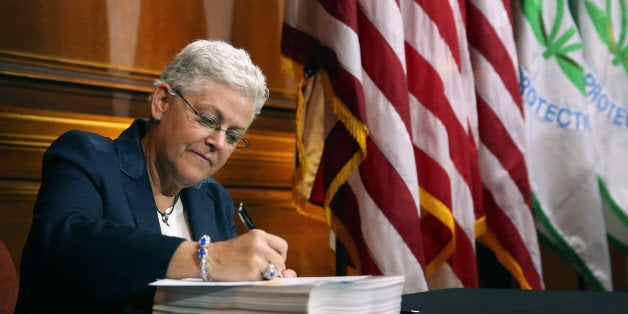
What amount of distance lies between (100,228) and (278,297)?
1.44ft

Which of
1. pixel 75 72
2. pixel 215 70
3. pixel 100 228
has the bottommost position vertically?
pixel 75 72

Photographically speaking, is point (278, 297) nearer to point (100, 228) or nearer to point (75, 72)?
point (100, 228)

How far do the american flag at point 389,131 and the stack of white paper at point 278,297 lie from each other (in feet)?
5.65

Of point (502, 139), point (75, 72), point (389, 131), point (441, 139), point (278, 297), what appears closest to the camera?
point (278, 297)

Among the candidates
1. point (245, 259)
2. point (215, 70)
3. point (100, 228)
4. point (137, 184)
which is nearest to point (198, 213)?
point (137, 184)

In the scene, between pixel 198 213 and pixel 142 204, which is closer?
pixel 142 204

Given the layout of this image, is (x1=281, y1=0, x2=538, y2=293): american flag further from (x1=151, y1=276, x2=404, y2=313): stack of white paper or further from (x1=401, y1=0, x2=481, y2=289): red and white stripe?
(x1=151, y1=276, x2=404, y2=313): stack of white paper

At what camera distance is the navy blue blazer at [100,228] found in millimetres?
1169

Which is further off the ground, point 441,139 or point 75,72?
point 75,72

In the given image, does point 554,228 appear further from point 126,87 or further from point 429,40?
point 126,87

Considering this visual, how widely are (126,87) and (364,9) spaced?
35.7 inches

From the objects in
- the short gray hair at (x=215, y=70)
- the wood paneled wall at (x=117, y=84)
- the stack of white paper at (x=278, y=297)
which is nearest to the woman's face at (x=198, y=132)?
the short gray hair at (x=215, y=70)

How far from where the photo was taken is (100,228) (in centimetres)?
122

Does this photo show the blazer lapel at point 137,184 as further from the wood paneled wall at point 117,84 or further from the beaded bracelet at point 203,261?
the wood paneled wall at point 117,84
